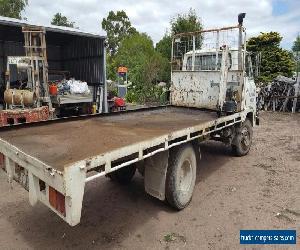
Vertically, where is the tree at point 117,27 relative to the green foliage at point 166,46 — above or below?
above

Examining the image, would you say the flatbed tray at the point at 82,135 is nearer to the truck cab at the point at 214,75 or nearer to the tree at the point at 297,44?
the truck cab at the point at 214,75

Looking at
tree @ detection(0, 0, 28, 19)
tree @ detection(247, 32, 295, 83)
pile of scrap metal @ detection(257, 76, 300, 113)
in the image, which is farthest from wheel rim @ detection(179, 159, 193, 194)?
tree @ detection(0, 0, 28, 19)

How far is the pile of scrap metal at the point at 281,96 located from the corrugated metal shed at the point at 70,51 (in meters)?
8.94

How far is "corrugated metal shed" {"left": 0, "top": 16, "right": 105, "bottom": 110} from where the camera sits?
13305mm

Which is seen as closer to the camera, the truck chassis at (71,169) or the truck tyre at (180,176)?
the truck chassis at (71,169)

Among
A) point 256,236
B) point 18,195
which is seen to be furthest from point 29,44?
point 256,236

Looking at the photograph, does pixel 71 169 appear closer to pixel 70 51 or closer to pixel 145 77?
pixel 70 51

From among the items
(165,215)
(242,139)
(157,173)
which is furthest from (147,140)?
(242,139)

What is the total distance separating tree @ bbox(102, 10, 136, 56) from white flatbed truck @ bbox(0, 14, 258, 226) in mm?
48311

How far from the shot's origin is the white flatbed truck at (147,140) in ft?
9.53

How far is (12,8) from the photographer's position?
30906 millimetres

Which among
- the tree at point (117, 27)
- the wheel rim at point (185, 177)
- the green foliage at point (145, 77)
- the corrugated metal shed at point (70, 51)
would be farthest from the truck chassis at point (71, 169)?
the tree at point (117, 27)

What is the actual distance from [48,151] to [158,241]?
1.78 metres

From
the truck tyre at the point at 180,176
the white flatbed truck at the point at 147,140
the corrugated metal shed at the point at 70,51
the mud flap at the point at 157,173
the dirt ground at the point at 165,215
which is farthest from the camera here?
the corrugated metal shed at the point at 70,51
